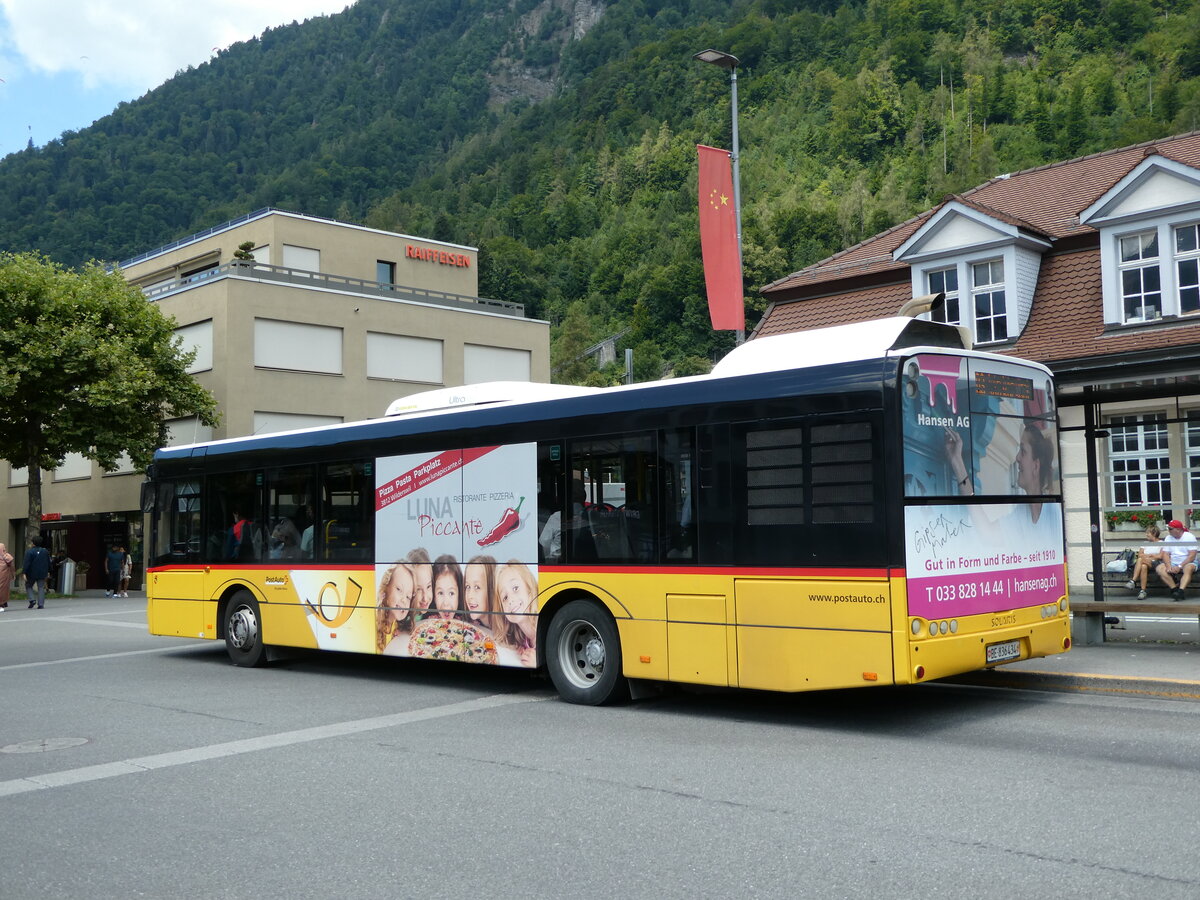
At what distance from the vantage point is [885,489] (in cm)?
816

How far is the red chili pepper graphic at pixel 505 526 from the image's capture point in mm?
10773

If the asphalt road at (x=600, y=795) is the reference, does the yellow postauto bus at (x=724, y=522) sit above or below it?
above

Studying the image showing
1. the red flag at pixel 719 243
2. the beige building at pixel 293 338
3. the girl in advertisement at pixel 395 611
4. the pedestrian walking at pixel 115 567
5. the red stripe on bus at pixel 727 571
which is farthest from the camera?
the beige building at pixel 293 338

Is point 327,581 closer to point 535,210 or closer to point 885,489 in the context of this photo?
point 885,489

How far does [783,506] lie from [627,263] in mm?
110453

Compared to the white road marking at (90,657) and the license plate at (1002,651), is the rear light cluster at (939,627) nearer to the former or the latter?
the license plate at (1002,651)

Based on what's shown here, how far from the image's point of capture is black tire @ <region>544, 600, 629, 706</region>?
389 inches

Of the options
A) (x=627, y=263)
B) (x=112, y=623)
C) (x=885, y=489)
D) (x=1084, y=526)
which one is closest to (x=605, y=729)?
(x=885, y=489)

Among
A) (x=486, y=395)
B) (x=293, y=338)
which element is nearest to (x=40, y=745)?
(x=486, y=395)

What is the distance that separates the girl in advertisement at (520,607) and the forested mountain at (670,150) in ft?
263

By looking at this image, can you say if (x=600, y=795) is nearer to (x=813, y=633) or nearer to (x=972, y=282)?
(x=813, y=633)

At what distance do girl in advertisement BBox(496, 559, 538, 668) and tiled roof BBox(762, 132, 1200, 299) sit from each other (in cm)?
1255

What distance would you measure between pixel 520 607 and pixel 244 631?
4.82 metres

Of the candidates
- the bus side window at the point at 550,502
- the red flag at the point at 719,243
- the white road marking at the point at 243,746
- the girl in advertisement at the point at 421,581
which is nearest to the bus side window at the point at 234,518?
the girl in advertisement at the point at 421,581
